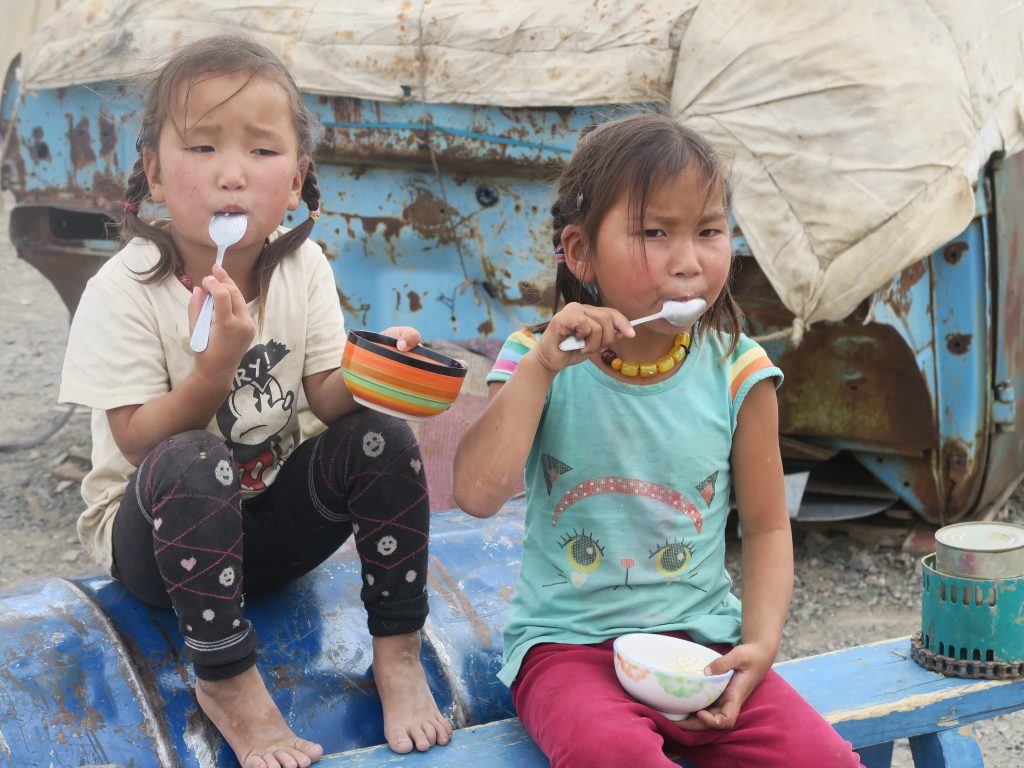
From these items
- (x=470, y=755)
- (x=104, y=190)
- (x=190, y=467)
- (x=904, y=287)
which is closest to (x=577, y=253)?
(x=190, y=467)

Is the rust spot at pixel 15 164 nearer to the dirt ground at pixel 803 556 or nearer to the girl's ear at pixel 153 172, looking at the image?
the dirt ground at pixel 803 556

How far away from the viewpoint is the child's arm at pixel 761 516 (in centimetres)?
161

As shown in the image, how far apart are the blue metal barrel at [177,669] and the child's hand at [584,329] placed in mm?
611

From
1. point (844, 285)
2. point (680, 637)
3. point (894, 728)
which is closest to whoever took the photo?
point (680, 637)

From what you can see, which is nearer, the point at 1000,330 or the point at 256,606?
the point at 256,606

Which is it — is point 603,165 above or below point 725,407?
above

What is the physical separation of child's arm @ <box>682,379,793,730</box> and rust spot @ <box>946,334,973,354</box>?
6.35 feet

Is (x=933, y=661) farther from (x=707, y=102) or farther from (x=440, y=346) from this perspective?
(x=440, y=346)

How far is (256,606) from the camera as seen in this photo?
1.83m

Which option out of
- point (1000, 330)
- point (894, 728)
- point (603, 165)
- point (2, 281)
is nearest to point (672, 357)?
point (603, 165)

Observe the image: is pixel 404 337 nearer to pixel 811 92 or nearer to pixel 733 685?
pixel 733 685

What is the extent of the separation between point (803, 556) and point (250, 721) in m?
2.56

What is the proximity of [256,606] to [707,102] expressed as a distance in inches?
73.1

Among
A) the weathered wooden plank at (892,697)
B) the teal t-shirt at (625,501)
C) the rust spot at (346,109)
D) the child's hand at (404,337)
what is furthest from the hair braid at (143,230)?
the rust spot at (346,109)
